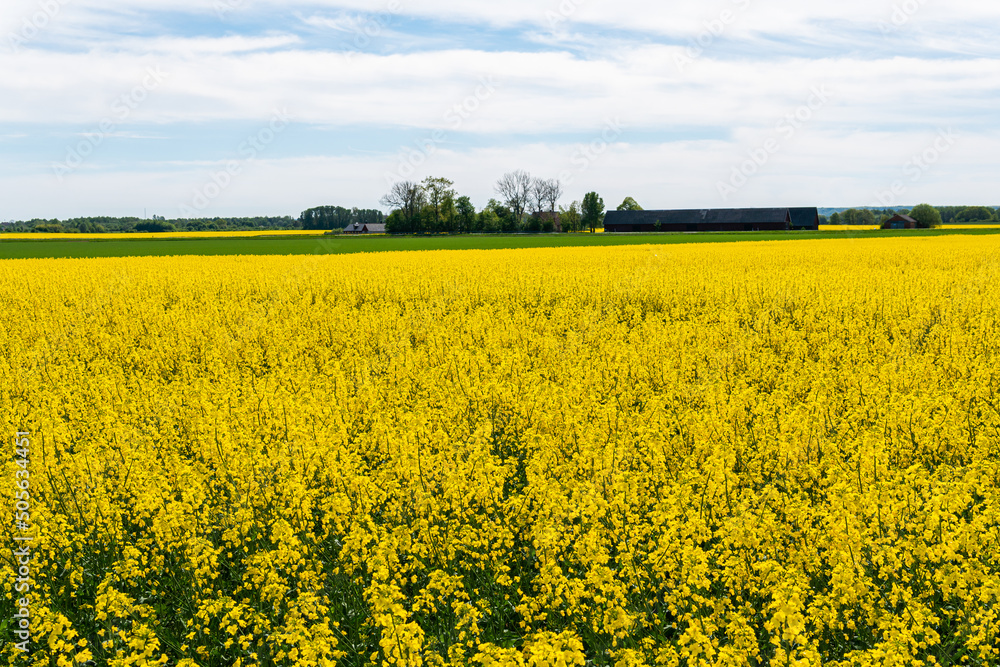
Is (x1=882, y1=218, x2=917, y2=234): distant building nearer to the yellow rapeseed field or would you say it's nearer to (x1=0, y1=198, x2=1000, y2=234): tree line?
(x1=0, y1=198, x2=1000, y2=234): tree line

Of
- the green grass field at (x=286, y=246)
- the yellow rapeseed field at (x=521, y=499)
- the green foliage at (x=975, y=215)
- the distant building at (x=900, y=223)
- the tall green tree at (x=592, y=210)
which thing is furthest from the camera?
the green foliage at (x=975, y=215)

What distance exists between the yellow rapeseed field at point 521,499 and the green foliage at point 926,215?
11549cm

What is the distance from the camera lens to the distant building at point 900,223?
107 metres

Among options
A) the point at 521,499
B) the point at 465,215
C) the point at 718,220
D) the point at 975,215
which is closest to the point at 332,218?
the point at 465,215

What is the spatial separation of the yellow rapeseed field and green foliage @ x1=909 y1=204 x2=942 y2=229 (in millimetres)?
115492

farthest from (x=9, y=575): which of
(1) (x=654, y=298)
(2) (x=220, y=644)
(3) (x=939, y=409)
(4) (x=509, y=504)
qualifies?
(1) (x=654, y=298)

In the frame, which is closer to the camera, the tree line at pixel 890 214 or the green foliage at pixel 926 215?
the green foliage at pixel 926 215

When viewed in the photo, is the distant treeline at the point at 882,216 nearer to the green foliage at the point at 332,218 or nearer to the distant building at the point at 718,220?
the distant building at the point at 718,220

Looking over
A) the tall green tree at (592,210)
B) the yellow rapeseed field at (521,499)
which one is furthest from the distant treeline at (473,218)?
the yellow rapeseed field at (521,499)

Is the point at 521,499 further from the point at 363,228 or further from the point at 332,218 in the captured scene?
the point at 332,218

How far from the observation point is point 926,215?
111 meters

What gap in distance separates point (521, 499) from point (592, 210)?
124m

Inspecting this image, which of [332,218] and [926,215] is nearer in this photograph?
[926,215]

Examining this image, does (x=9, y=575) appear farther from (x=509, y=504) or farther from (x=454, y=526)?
(x=509, y=504)
